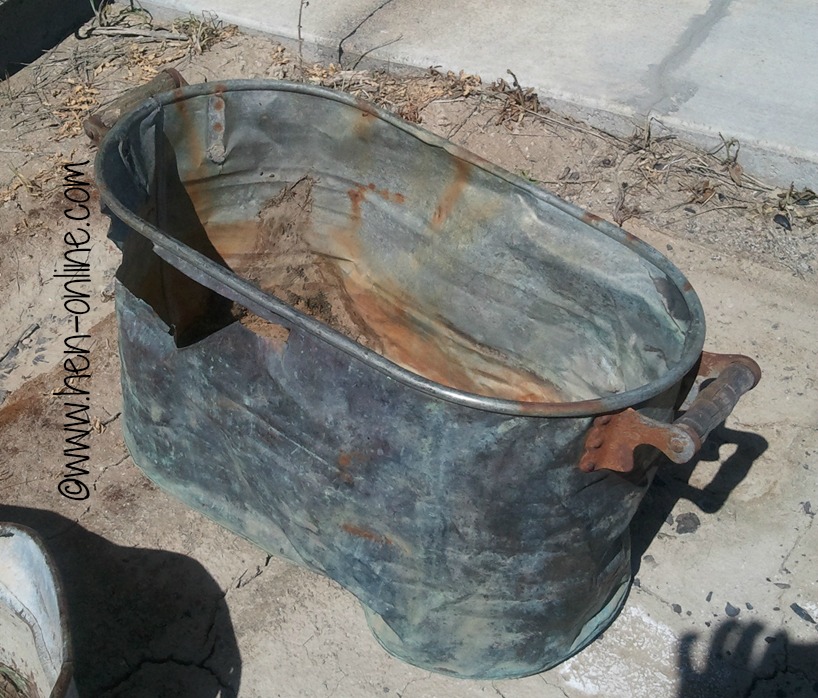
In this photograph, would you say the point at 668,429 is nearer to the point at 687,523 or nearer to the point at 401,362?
the point at 687,523

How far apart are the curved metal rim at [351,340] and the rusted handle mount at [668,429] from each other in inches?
1.9

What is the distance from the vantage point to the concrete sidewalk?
3320 millimetres

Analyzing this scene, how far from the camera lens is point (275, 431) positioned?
6.34 feet

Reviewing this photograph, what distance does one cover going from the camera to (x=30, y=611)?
185 centimetres

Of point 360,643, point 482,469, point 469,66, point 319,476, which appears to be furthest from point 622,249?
point 469,66

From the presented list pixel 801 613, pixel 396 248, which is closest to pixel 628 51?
pixel 396 248

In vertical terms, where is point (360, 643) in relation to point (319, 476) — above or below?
below

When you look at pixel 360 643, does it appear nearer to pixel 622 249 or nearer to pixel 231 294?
pixel 231 294

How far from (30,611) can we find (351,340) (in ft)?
2.71

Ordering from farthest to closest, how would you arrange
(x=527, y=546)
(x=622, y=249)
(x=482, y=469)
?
(x=622, y=249) → (x=527, y=546) → (x=482, y=469)

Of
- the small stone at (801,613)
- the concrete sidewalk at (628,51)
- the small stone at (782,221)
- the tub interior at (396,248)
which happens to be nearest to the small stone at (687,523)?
the small stone at (801,613)

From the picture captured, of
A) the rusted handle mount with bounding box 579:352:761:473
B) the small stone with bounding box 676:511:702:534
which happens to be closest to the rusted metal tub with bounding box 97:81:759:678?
the rusted handle mount with bounding box 579:352:761:473

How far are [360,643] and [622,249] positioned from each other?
1027 mm

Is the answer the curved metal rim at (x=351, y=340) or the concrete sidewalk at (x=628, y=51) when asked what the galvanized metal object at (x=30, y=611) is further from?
the concrete sidewalk at (x=628, y=51)
